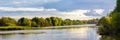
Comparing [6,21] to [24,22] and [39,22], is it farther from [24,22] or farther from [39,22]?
[39,22]

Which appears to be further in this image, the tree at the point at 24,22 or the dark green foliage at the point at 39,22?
the dark green foliage at the point at 39,22

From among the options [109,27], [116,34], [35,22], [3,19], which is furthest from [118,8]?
[35,22]

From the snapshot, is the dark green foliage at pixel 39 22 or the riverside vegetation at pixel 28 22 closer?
the riverside vegetation at pixel 28 22

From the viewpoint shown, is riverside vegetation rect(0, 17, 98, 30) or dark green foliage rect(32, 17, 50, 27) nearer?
riverside vegetation rect(0, 17, 98, 30)

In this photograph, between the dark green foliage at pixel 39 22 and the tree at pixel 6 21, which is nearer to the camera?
the tree at pixel 6 21

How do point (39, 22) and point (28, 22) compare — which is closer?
point (28, 22)

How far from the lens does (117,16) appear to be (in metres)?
48.8

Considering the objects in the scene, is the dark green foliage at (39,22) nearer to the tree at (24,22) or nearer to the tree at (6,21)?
the tree at (24,22)

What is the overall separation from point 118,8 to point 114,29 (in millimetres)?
5908

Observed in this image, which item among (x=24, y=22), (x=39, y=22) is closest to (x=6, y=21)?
(x=24, y=22)

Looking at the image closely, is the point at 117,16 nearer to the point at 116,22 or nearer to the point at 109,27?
the point at 116,22

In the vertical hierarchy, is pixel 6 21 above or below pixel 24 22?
above

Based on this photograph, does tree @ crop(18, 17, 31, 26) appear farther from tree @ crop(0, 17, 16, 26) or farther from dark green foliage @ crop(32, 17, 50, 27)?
dark green foliage @ crop(32, 17, 50, 27)

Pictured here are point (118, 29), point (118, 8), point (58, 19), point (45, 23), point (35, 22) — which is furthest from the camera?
point (58, 19)
